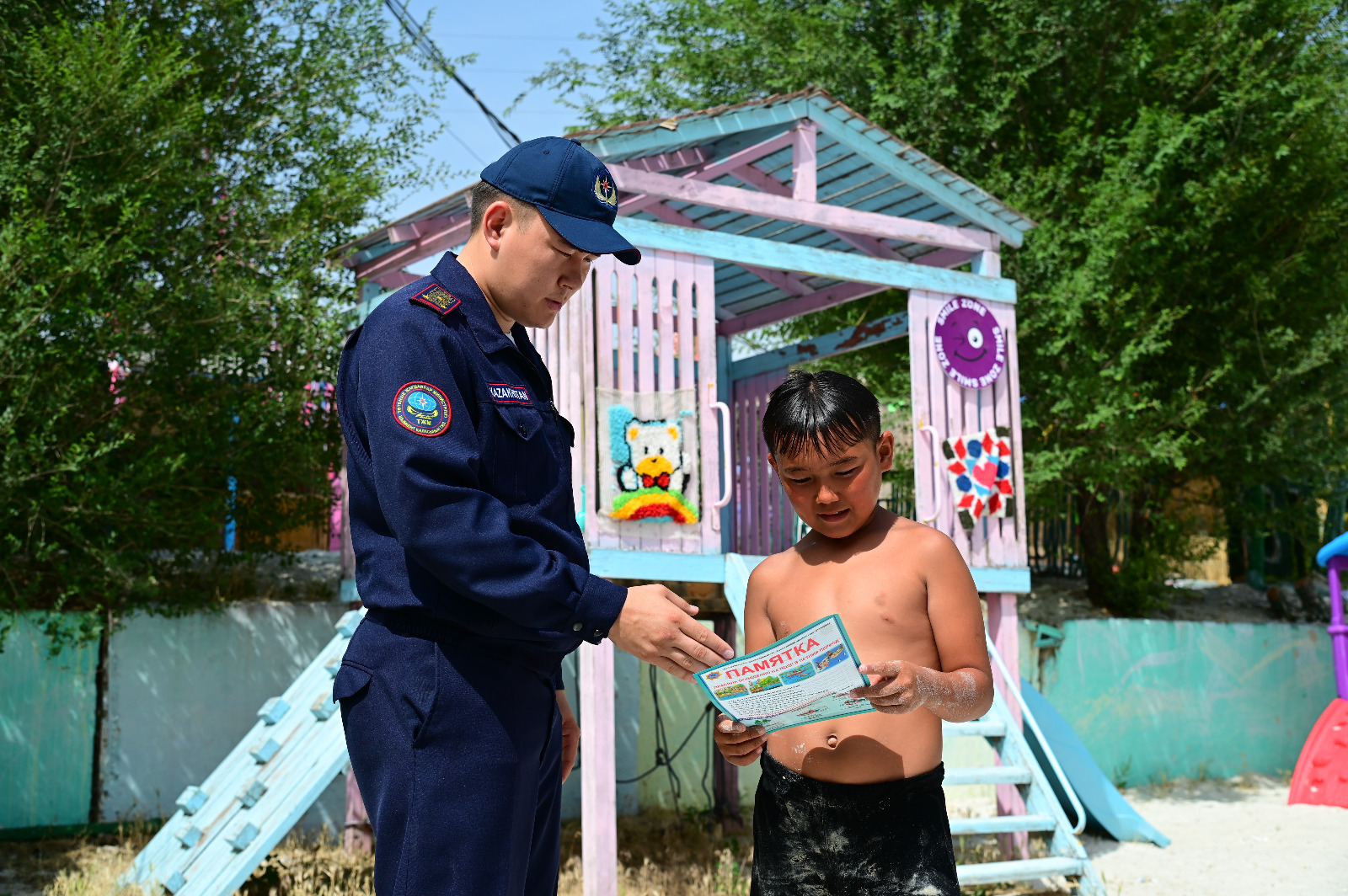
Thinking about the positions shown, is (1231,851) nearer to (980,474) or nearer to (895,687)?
(980,474)

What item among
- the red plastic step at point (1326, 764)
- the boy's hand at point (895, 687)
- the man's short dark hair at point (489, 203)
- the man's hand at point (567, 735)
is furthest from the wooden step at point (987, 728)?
the man's short dark hair at point (489, 203)

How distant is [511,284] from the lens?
2.42 meters

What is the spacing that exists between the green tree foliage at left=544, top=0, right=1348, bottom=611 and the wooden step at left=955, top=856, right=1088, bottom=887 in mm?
5502

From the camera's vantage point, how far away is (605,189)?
8.05 feet

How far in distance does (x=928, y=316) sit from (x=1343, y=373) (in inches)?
240

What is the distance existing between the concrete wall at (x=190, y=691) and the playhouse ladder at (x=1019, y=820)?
4757 mm

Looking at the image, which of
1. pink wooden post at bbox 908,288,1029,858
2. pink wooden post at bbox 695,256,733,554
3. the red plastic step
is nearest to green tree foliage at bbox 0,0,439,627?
pink wooden post at bbox 695,256,733,554

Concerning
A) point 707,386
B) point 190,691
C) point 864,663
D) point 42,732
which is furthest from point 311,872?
point 864,663

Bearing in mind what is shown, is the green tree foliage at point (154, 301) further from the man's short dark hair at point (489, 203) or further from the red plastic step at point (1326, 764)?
the red plastic step at point (1326, 764)

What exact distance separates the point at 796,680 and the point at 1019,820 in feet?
15.3

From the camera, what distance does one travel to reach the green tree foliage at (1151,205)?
11.2 metres

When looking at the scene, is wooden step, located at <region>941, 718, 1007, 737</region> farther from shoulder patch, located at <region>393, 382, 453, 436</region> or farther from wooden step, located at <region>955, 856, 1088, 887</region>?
shoulder patch, located at <region>393, 382, 453, 436</region>

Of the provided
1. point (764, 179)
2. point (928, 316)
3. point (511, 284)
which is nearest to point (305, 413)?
point (764, 179)

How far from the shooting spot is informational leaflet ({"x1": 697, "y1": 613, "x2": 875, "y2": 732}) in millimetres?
2160
